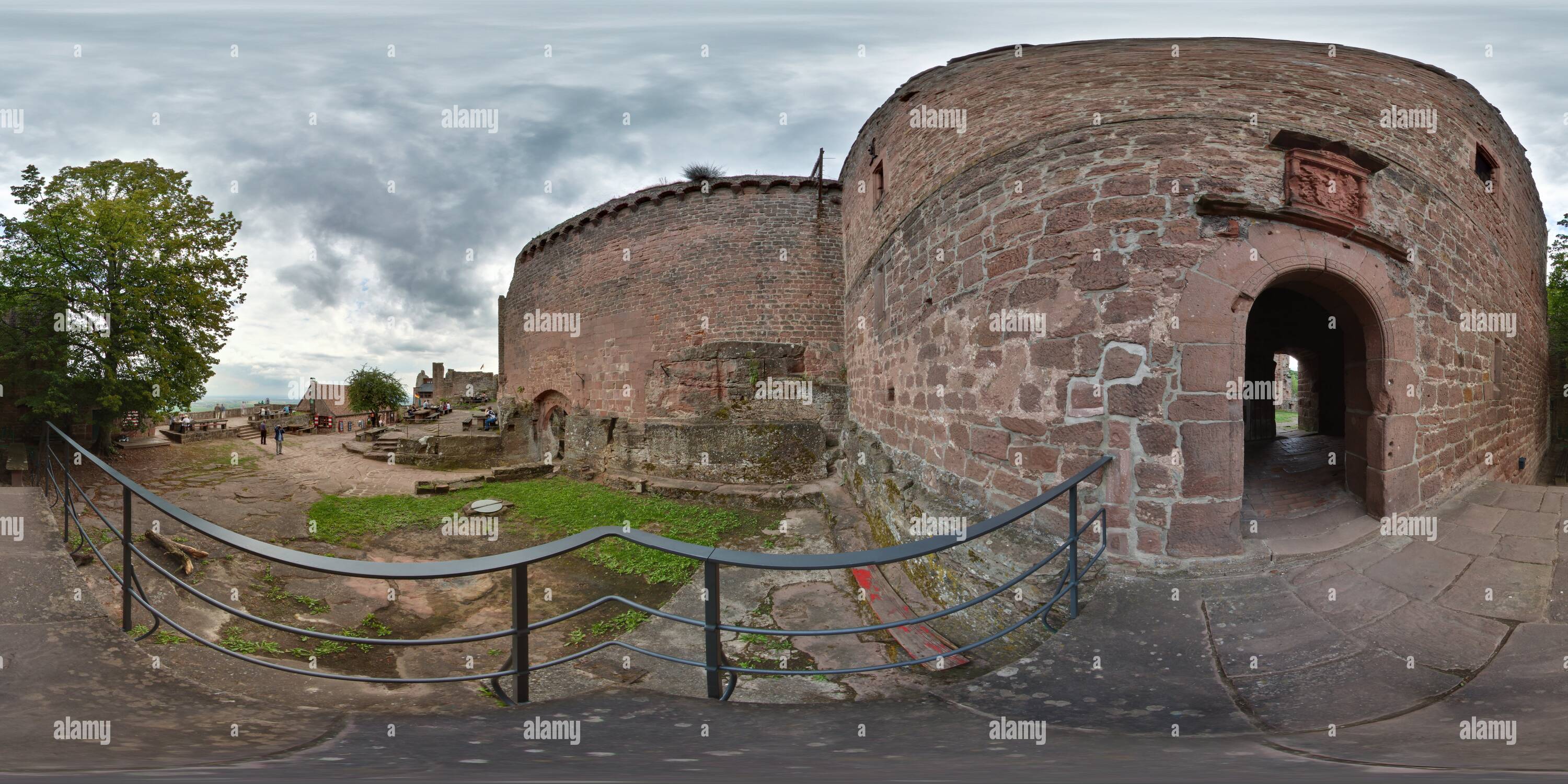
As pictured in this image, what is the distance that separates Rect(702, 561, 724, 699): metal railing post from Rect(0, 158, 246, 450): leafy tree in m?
12.5

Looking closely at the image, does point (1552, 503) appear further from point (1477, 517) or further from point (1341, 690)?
point (1341, 690)

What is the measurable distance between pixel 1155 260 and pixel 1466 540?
3.11 meters

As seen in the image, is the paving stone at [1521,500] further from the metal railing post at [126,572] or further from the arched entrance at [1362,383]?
the metal railing post at [126,572]

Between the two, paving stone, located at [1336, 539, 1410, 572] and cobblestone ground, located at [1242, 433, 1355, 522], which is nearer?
paving stone, located at [1336, 539, 1410, 572]

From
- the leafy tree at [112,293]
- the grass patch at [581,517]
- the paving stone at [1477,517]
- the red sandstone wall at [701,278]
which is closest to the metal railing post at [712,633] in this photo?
the grass patch at [581,517]

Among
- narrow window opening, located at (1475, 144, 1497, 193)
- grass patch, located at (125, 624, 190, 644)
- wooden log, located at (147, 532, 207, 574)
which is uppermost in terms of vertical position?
narrow window opening, located at (1475, 144, 1497, 193)

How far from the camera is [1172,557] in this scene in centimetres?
359

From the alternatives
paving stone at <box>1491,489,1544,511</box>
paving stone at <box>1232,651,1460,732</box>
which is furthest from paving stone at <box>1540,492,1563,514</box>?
paving stone at <box>1232,651,1460,732</box>

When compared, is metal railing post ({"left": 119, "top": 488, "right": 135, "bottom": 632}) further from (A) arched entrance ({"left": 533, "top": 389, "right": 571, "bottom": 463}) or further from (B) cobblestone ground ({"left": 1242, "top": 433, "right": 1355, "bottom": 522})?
(A) arched entrance ({"left": 533, "top": 389, "right": 571, "bottom": 463})

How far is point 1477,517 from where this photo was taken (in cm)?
428

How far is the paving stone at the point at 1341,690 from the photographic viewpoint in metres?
2.53

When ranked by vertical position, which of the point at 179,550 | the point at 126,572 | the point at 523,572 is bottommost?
the point at 179,550

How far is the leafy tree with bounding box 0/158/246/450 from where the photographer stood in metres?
8.72

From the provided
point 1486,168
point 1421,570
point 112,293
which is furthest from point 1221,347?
point 112,293
